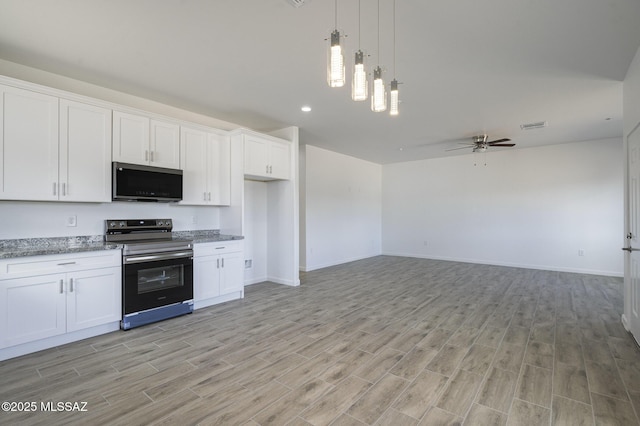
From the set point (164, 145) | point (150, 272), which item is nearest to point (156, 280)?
point (150, 272)

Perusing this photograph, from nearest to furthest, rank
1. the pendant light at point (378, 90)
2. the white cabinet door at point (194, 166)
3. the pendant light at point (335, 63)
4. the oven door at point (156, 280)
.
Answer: the pendant light at point (335, 63), the pendant light at point (378, 90), the oven door at point (156, 280), the white cabinet door at point (194, 166)

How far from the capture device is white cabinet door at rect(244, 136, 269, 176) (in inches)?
180

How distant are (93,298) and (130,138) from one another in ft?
6.01

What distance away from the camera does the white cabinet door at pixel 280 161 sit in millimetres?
4996

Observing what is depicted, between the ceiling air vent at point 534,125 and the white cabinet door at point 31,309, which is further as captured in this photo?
the ceiling air vent at point 534,125

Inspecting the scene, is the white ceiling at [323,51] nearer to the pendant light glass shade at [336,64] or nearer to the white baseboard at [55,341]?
the pendant light glass shade at [336,64]

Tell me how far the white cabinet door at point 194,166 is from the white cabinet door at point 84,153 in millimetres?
888

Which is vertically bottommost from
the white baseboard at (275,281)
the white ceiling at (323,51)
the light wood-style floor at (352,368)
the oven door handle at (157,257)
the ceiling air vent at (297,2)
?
the light wood-style floor at (352,368)

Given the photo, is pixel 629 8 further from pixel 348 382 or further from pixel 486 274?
pixel 486 274

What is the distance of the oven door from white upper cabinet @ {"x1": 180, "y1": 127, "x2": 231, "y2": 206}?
90 cm

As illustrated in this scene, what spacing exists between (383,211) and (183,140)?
6537 millimetres

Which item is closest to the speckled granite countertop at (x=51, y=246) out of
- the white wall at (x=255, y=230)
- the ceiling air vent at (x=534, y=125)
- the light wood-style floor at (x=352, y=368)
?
the light wood-style floor at (x=352, y=368)

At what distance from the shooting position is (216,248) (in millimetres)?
4164

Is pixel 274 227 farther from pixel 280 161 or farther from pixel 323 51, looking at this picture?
pixel 323 51
